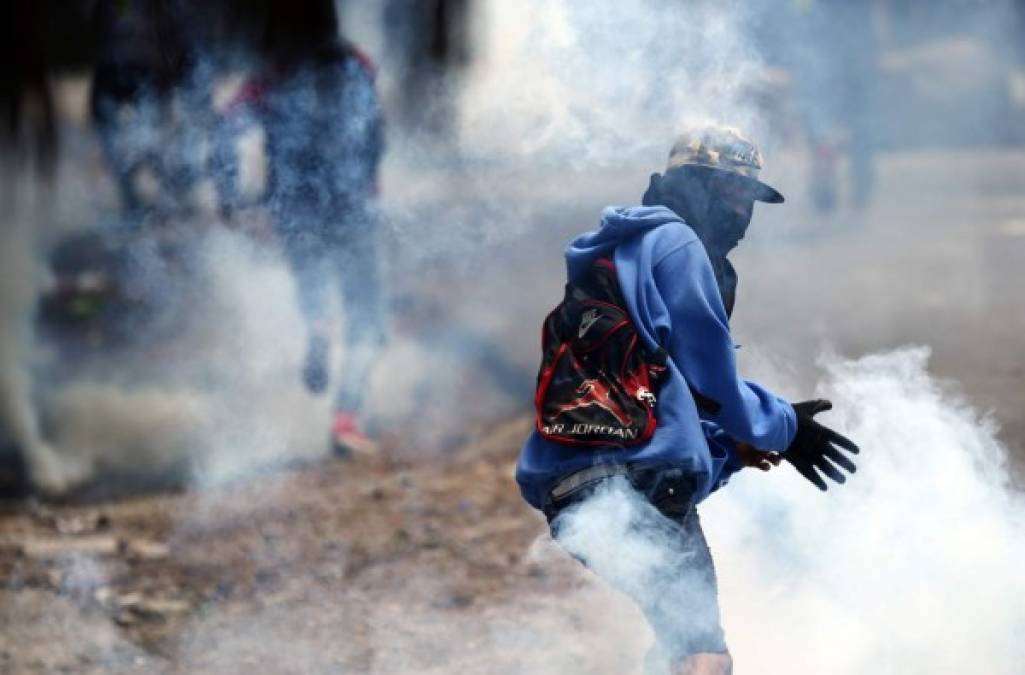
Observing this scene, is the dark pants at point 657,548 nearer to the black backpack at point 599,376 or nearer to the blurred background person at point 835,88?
the black backpack at point 599,376

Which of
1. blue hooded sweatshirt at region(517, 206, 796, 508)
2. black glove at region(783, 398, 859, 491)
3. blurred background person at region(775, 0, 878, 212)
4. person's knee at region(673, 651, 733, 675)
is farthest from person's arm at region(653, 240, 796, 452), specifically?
blurred background person at region(775, 0, 878, 212)

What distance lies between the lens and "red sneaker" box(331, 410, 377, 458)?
6.23m

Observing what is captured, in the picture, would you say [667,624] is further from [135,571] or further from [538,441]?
[135,571]

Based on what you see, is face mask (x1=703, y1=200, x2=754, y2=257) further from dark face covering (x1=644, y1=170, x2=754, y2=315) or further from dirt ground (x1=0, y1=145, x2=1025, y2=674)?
dirt ground (x1=0, y1=145, x2=1025, y2=674)

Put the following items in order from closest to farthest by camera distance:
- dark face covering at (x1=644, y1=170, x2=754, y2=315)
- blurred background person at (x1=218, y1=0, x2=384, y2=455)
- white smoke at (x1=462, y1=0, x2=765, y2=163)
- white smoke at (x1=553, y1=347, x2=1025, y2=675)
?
dark face covering at (x1=644, y1=170, x2=754, y2=315) < white smoke at (x1=553, y1=347, x2=1025, y2=675) < white smoke at (x1=462, y1=0, x2=765, y2=163) < blurred background person at (x1=218, y1=0, x2=384, y2=455)

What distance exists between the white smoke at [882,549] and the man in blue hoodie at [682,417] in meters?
0.81

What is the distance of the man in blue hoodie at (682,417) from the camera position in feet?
9.21

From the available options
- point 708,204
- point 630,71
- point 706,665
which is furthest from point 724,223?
point 630,71

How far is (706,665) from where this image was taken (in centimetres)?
283

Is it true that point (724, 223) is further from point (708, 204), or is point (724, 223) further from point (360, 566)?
point (360, 566)

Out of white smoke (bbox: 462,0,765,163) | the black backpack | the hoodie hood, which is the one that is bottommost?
the black backpack

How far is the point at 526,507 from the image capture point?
17.7ft

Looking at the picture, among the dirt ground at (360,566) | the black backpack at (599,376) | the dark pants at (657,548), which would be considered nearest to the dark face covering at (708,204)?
the black backpack at (599,376)

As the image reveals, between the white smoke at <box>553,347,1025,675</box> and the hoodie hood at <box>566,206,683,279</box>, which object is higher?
the hoodie hood at <box>566,206,683,279</box>
